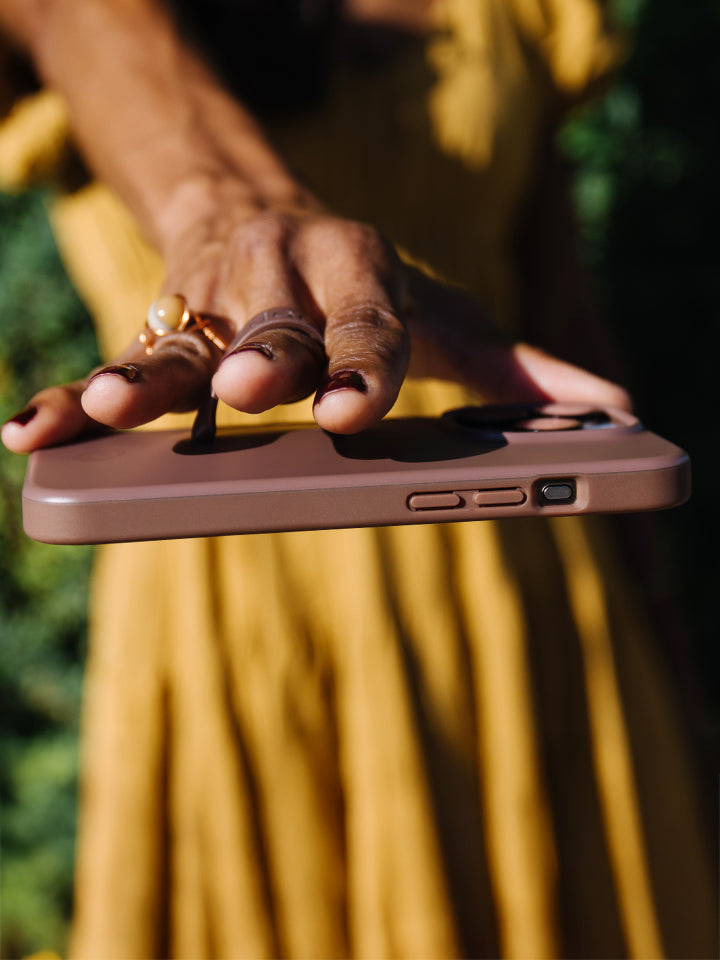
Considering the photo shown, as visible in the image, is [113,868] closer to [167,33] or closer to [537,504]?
[537,504]

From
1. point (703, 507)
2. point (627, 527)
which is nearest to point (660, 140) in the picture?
point (703, 507)

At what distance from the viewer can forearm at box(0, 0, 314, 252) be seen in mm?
718

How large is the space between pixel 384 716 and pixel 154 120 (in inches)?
27.4

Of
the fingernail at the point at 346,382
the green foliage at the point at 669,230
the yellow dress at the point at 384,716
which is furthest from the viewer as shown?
the green foliage at the point at 669,230

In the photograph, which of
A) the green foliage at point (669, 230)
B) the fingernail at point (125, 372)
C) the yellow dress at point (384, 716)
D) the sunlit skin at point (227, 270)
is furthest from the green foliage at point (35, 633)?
the fingernail at point (125, 372)

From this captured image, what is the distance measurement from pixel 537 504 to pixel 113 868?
709 millimetres

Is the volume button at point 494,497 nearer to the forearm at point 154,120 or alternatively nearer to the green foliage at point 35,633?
the forearm at point 154,120

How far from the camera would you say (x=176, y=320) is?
59 centimetres

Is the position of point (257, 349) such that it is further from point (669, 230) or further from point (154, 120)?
point (669, 230)

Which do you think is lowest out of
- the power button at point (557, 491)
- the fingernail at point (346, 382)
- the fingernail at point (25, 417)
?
the power button at point (557, 491)

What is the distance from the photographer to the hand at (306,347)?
0.52m

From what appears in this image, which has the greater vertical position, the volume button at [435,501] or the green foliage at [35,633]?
the volume button at [435,501]

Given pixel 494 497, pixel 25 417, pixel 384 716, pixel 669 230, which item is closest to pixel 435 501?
pixel 494 497

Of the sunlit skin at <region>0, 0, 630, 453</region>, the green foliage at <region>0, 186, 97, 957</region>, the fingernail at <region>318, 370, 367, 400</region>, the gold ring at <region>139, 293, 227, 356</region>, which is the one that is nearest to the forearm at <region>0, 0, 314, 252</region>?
the sunlit skin at <region>0, 0, 630, 453</region>
